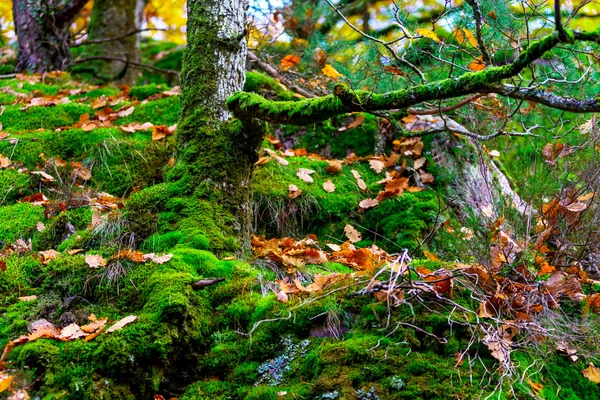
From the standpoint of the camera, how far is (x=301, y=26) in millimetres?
9055

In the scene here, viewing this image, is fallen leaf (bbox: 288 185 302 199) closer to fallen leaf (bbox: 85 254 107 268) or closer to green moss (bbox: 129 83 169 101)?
fallen leaf (bbox: 85 254 107 268)

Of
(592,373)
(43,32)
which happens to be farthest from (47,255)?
(43,32)

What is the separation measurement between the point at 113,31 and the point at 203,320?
771cm

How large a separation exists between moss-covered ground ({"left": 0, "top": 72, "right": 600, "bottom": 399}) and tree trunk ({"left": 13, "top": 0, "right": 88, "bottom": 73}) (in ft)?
11.1

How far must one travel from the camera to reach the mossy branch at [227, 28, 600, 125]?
9.09ft

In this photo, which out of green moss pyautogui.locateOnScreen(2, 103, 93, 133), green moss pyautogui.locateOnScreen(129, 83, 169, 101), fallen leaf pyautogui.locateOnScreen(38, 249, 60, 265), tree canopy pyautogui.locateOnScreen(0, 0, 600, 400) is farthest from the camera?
green moss pyautogui.locateOnScreen(129, 83, 169, 101)

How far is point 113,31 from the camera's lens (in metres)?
9.61

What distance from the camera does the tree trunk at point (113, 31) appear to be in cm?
957

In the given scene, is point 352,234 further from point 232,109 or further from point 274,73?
point 274,73

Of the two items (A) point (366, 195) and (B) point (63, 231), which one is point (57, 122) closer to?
(B) point (63, 231)

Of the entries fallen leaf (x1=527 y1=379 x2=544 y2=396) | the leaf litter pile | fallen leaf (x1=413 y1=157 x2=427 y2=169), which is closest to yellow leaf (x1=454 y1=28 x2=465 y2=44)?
the leaf litter pile

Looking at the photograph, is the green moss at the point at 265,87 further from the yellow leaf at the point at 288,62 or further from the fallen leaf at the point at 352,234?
the fallen leaf at the point at 352,234

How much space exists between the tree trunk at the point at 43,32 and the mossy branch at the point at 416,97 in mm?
4771

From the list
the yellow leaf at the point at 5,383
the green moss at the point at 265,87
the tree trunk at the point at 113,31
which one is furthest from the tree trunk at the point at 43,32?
the yellow leaf at the point at 5,383
